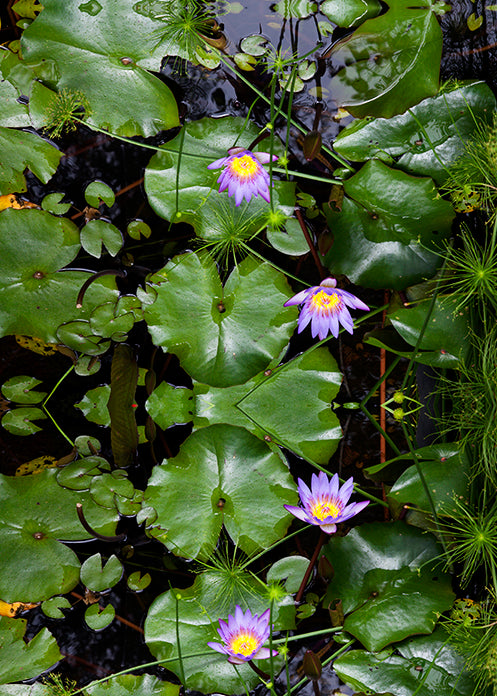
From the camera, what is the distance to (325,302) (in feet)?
4.66

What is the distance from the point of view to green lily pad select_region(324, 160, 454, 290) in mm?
1428

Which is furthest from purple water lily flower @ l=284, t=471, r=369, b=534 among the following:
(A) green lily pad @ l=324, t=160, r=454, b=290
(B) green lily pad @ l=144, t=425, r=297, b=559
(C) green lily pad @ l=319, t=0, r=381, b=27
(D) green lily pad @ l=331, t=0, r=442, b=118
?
(C) green lily pad @ l=319, t=0, r=381, b=27

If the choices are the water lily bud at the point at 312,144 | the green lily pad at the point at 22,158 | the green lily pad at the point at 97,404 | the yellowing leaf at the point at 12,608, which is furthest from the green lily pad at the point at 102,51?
the yellowing leaf at the point at 12,608

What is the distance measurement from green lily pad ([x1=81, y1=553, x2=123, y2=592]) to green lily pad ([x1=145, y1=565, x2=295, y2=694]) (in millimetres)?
156

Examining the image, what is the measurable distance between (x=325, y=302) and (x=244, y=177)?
41 centimetres

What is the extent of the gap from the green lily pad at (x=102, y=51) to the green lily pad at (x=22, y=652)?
5.29 feet

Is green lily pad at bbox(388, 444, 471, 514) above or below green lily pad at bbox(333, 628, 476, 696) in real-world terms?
above

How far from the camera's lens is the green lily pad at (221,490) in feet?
4.87

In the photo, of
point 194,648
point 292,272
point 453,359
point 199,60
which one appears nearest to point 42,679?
point 194,648

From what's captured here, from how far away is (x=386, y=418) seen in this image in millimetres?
1605

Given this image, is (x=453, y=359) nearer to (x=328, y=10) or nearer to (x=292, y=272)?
(x=292, y=272)

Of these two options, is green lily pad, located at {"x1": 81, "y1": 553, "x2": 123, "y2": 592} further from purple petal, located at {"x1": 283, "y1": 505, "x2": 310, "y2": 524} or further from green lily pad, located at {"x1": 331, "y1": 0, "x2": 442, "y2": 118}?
green lily pad, located at {"x1": 331, "y1": 0, "x2": 442, "y2": 118}

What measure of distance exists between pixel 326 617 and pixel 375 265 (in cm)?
110

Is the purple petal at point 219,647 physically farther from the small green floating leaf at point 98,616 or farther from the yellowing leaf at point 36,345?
the yellowing leaf at point 36,345
